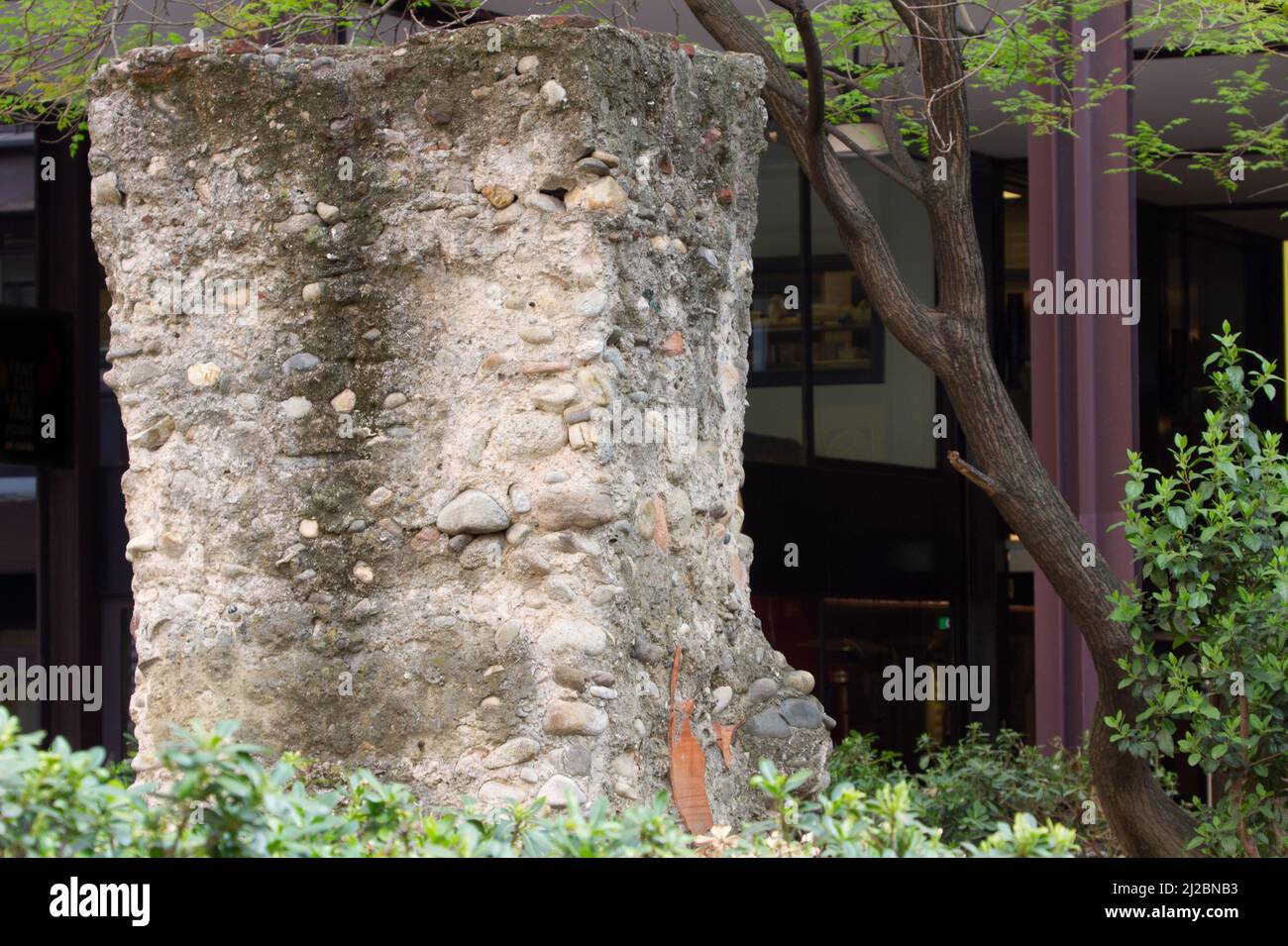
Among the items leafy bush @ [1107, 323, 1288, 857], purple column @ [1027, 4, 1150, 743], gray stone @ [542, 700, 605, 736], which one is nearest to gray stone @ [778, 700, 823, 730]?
gray stone @ [542, 700, 605, 736]

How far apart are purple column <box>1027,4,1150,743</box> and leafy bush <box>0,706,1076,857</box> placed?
723 cm

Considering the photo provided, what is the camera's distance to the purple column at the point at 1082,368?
399 inches

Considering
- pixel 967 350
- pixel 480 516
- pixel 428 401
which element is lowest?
pixel 480 516

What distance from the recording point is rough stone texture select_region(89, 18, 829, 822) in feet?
14.8

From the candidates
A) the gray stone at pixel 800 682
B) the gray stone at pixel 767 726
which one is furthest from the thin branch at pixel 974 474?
the gray stone at pixel 767 726

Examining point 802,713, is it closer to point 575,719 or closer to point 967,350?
point 575,719

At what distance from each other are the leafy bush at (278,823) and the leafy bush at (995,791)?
487cm

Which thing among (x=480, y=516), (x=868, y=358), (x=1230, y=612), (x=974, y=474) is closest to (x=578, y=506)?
(x=480, y=516)

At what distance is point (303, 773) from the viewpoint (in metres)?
4.52

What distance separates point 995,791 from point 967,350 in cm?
245

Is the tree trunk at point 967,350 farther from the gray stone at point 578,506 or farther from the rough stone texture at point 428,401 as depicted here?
the gray stone at point 578,506

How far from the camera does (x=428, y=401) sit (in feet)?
15.2

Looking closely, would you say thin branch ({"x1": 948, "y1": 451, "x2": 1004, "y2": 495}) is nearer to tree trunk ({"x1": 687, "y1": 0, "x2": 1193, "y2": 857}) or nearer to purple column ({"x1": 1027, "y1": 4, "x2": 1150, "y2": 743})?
tree trunk ({"x1": 687, "y1": 0, "x2": 1193, "y2": 857})
